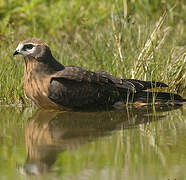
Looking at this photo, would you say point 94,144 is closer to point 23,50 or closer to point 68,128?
point 68,128

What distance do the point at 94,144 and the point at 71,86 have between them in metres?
1.77

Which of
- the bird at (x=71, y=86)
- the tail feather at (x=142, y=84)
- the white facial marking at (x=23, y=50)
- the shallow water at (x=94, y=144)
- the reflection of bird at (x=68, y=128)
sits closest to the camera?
the shallow water at (x=94, y=144)

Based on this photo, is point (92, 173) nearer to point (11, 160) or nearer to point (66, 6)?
point (11, 160)

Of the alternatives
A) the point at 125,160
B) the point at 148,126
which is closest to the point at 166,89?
the point at 148,126

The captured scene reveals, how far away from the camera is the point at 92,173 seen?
2996 mm

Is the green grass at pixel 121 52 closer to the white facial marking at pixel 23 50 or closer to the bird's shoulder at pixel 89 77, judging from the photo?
the bird's shoulder at pixel 89 77

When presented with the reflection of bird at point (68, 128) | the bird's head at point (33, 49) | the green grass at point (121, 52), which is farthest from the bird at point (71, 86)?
the green grass at point (121, 52)

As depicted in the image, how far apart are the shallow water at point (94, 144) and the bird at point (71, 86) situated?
0.21 meters

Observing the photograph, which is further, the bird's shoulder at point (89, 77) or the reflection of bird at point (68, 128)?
the bird's shoulder at point (89, 77)

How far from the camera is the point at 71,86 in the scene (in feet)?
18.1

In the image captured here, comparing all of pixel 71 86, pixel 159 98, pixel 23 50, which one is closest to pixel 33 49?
pixel 23 50

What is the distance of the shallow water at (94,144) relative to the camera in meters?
3.07

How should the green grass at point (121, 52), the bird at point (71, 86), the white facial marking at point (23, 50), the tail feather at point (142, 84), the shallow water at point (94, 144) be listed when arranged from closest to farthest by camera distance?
the shallow water at point (94, 144), the bird at point (71, 86), the white facial marking at point (23, 50), the tail feather at point (142, 84), the green grass at point (121, 52)

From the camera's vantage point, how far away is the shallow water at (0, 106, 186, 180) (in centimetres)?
307
